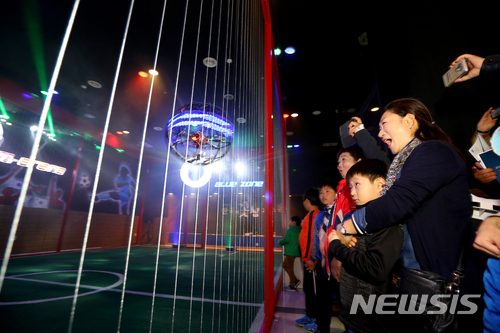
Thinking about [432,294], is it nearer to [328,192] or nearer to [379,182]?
[379,182]

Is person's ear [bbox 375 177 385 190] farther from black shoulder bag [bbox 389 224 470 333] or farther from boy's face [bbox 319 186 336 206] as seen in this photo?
boy's face [bbox 319 186 336 206]

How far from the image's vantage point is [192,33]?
12.1ft

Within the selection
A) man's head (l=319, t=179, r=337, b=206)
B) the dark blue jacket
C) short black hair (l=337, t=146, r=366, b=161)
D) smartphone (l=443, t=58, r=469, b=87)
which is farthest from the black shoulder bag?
man's head (l=319, t=179, r=337, b=206)

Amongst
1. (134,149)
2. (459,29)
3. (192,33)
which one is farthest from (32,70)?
(459,29)

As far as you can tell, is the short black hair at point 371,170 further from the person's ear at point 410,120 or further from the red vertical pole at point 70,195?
the red vertical pole at point 70,195

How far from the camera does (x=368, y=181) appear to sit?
138 centimetres

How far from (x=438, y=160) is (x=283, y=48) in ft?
11.9

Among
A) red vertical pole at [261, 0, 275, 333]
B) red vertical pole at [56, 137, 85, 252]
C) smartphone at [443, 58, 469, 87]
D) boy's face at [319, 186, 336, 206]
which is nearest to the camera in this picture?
smartphone at [443, 58, 469, 87]

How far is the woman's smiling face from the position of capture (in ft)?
4.05

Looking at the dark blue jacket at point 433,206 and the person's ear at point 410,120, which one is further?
the person's ear at point 410,120

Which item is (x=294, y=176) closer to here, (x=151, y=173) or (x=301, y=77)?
(x=301, y=77)

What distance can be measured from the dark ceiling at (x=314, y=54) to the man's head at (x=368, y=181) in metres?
0.67

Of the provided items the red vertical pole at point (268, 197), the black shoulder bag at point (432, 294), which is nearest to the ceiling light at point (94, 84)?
the red vertical pole at point (268, 197)

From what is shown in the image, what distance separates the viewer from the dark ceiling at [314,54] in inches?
86.4
